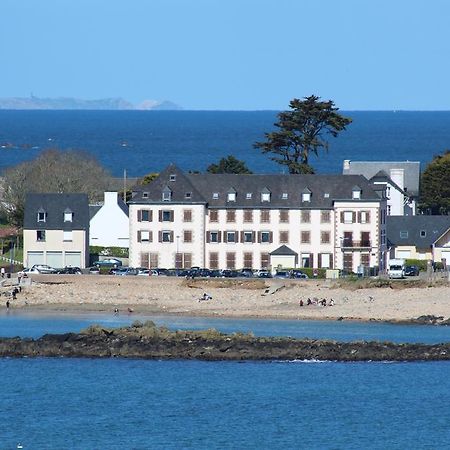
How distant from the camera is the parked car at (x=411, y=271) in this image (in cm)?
8700

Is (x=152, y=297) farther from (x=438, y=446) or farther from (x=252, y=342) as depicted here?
(x=438, y=446)

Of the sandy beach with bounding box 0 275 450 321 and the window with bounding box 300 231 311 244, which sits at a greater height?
the window with bounding box 300 231 311 244

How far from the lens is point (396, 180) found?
351ft

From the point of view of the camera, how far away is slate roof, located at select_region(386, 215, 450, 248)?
3637 inches

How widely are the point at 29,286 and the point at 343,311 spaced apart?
1572 centimetres

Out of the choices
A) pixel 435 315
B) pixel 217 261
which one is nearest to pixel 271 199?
pixel 217 261

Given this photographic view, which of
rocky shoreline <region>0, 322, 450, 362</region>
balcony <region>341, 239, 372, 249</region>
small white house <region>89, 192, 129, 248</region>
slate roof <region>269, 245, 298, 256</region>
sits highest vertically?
small white house <region>89, 192, 129, 248</region>

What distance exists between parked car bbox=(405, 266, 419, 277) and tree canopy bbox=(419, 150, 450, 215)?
2156cm

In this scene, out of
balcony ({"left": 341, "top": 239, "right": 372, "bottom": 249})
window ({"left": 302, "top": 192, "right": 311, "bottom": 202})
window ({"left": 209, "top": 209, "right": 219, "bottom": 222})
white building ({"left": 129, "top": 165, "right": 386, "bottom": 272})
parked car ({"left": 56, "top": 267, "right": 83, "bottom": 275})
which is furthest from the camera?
window ({"left": 209, "top": 209, "right": 219, "bottom": 222})

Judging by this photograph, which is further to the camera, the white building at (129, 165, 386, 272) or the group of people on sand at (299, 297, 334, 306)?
the white building at (129, 165, 386, 272)

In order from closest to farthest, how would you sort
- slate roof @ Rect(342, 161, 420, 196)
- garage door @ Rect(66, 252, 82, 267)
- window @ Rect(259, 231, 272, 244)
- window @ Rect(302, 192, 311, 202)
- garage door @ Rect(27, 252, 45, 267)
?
window @ Rect(259, 231, 272, 244)
window @ Rect(302, 192, 311, 202)
garage door @ Rect(27, 252, 45, 267)
garage door @ Rect(66, 252, 82, 267)
slate roof @ Rect(342, 161, 420, 196)

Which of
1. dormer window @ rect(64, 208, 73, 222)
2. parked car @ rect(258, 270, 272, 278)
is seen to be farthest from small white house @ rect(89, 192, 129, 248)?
parked car @ rect(258, 270, 272, 278)

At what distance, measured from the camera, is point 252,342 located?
220 ft

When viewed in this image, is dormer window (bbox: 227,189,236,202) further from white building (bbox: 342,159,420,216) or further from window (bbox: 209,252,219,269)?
white building (bbox: 342,159,420,216)
